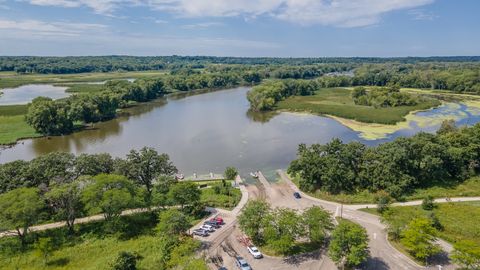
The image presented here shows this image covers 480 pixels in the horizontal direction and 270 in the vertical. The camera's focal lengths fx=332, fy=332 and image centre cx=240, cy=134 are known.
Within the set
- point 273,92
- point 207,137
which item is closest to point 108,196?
point 207,137

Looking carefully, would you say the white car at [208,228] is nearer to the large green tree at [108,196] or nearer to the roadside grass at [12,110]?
the large green tree at [108,196]

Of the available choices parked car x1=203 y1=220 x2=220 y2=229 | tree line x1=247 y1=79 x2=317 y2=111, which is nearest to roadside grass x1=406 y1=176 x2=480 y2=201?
parked car x1=203 y1=220 x2=220 y2=229

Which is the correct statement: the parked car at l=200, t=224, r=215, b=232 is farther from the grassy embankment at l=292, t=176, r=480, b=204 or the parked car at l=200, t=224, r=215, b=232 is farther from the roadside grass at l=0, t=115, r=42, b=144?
the roadside grass at l=0, t=115, r=42, b=144

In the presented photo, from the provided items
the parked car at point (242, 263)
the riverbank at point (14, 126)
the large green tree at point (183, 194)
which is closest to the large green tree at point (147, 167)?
the large green tree at point (183, 194)

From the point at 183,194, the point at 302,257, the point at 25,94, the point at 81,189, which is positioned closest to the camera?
the point at 302,257

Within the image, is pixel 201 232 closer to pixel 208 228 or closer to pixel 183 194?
pixel 208 228
